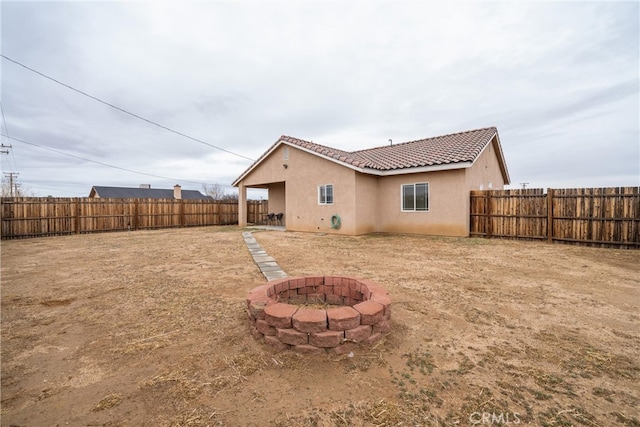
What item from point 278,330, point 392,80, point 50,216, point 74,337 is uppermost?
point 392,80

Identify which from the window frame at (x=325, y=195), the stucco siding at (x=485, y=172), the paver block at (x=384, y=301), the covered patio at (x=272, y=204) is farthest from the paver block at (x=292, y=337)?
the covered patio at (x=272, y=204)

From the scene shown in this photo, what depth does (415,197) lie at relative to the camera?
11312mm

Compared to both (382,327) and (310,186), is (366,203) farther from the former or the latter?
(382,327)

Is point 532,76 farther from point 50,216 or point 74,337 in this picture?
point 50,216

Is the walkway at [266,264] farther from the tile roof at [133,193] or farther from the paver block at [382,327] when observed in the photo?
the tile roof at [133,193]

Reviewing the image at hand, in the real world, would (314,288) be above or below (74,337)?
above

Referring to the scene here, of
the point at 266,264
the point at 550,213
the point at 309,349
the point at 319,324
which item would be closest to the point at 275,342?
the point at 309,349

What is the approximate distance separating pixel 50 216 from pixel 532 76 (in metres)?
24.4

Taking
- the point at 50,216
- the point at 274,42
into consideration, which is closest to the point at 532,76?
the point at 274,42

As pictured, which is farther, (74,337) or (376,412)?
(74,337)

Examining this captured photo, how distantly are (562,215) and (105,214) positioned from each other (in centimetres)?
2186

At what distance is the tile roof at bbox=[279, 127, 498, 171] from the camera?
10.4 meters

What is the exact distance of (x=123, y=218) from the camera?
1534 cm

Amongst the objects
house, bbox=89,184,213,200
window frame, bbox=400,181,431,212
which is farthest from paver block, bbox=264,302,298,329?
house, bbox=89,184,213,200
